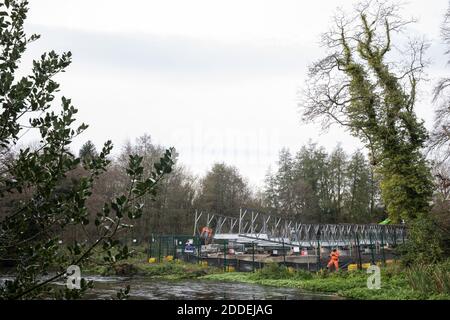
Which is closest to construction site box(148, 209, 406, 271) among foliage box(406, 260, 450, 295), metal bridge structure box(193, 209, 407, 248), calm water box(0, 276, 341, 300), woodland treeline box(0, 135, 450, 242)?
metal bridge structure box(193, 209, 407, 248)

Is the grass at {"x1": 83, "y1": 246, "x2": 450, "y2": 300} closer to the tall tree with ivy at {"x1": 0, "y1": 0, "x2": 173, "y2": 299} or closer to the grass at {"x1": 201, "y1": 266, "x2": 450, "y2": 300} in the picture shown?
the grass at {"x1": 201, "y1": 266, "x2": 450, "y2": 300}

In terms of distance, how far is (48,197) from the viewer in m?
3.14

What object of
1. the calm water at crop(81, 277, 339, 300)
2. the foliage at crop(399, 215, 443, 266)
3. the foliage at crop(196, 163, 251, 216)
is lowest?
the calm water at crop(81, 277, 339, 300)

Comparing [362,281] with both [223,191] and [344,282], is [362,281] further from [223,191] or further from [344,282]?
[223,191]

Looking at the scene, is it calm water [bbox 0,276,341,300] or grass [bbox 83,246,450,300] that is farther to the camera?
calm water [bbox 0,276,341,300]

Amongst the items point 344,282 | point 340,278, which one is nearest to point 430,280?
point 344,282

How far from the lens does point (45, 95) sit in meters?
3.75

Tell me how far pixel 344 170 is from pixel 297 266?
4230 cm

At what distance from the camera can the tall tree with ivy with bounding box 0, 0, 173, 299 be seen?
2.99 metres

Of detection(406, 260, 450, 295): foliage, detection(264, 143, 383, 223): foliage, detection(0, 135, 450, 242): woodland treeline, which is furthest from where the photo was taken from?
detection(264, 143, 383, 223): foliage

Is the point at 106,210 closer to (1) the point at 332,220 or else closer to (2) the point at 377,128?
(2) the point at 377,128

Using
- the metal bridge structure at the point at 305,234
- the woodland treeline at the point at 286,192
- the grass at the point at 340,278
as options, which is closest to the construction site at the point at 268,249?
the metal bridge structure at the point at 305,234

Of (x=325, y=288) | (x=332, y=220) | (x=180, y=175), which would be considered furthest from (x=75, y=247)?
(x=332, y=220)

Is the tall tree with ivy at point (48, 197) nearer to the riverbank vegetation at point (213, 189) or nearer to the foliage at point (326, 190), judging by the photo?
the riverbank vegetation at point (213, 189)
